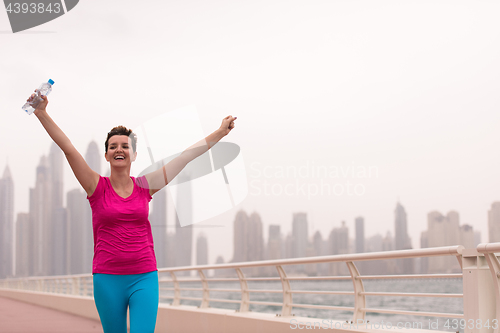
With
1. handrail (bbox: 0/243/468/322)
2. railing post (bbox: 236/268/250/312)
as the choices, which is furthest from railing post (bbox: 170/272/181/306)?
railing post (bbox: 236/268/250/312)

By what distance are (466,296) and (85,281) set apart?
40.5ft

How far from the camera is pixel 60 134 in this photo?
9.41 feet

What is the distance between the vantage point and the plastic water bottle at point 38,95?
2.78 meters

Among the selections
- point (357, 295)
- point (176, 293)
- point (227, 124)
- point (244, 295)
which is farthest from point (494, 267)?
point (176, 293)

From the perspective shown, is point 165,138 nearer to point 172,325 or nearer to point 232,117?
point 232,117

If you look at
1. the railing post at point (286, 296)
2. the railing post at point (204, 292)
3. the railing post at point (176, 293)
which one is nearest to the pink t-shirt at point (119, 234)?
the railing post at point (286, 296)

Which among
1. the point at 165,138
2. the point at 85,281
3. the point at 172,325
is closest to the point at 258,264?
the point at 172,325

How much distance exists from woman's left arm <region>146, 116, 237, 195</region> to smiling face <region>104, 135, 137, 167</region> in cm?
19

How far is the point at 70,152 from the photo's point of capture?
2861mm

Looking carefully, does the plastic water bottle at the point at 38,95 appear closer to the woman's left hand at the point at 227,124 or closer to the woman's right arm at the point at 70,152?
the woman's right arm at the point at 70,152

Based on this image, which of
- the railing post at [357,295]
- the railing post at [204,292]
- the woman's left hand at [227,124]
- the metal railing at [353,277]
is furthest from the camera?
the railing post at [204,292]

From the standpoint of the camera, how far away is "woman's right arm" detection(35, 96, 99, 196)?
2.83 meters

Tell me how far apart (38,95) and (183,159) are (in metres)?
0.87

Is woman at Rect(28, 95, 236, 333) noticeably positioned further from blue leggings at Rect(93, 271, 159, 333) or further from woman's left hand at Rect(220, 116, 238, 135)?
woman's left hand at Rect(220, 116, 238, 135)
